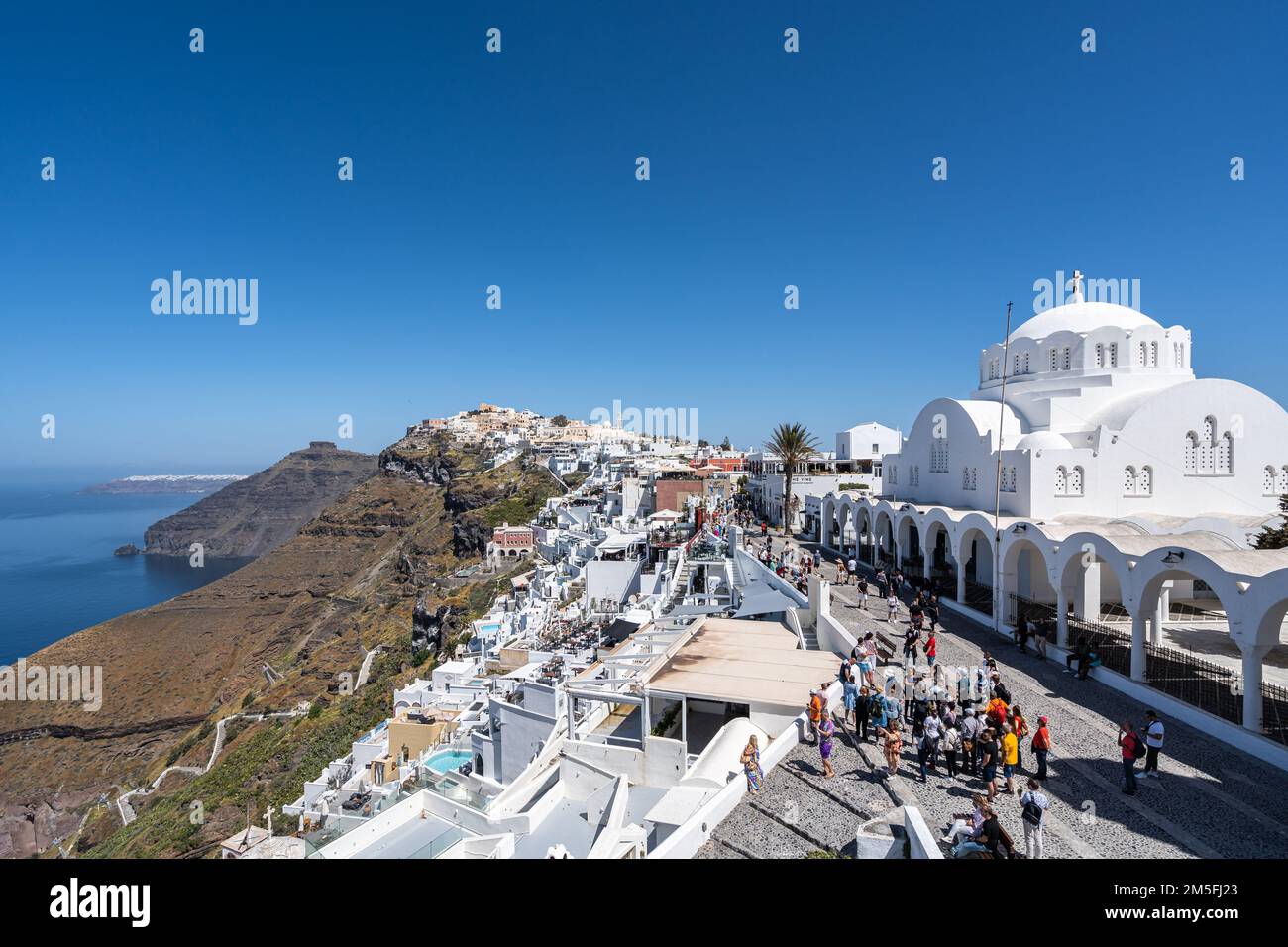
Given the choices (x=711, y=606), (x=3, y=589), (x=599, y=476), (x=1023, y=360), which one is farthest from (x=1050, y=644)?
(x=3, y=589)

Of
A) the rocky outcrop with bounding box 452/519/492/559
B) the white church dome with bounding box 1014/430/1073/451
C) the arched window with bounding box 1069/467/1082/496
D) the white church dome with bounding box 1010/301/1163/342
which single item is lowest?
the rocky outcrop with bounding box 452/519/492/559

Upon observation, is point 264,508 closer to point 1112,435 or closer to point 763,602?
point 763,602

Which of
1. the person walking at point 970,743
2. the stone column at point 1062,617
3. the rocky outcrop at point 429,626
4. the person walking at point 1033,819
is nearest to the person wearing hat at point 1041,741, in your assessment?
the person walking at point 970,743

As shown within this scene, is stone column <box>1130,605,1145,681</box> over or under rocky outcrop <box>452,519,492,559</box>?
over

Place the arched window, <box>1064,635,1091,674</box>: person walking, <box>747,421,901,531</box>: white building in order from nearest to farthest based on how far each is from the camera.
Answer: <box>1064,635,1091,674</box>: person walking → the arched window → <box>747,421,901,531</box>: white building

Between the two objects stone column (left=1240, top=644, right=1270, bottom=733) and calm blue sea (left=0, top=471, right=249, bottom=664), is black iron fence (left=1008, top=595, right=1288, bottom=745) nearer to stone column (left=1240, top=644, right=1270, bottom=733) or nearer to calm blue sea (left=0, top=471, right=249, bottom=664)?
stone column (left=1240, top=644, right=1270, bottom=733)

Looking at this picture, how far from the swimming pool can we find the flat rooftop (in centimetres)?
804

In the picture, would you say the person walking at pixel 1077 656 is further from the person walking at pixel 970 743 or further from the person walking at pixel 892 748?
the person walking at pixel 892 748

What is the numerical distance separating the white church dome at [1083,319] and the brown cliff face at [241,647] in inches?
1420

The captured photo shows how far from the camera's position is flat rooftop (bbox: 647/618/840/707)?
11391 millimetres

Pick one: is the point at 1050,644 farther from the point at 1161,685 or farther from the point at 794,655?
the point at 794,655

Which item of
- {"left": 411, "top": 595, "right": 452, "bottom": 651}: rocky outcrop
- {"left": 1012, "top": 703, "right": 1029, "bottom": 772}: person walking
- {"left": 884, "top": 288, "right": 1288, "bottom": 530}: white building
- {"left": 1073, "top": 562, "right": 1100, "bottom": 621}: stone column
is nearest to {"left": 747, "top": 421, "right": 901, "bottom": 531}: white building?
{"left": 884, "top": 288, "right": 1288, "bottom": 530}: white building
